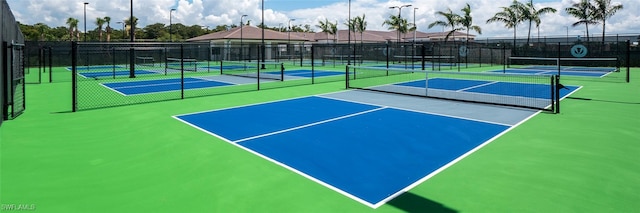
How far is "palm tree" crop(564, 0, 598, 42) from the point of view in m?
47.9

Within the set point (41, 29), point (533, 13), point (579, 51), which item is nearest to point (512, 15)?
point (533, 13)

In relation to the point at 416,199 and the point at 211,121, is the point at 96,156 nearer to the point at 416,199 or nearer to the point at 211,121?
the point at 211,121

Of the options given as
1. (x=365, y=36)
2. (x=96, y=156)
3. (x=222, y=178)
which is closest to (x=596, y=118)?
(x=222, y=178)

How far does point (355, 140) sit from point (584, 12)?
167 feet

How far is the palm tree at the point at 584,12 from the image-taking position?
4788 centimetres

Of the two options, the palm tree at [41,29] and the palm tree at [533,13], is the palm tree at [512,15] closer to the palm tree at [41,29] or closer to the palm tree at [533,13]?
the palm tree at [533,13]

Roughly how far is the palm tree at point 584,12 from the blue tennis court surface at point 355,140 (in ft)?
154

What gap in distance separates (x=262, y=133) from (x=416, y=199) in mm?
4488

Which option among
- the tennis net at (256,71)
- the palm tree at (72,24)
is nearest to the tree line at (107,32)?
the palm tree at (72,24)

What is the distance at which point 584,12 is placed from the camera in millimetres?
48375

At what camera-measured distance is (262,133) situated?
8859 mm

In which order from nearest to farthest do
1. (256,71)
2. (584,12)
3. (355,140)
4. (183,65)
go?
(355,140) < (183,65) < (256,71) < (584,12)

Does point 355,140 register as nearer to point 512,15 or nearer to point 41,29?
point 512,15

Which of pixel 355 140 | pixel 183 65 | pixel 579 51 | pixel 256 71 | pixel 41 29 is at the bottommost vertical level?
pixel 355 140
